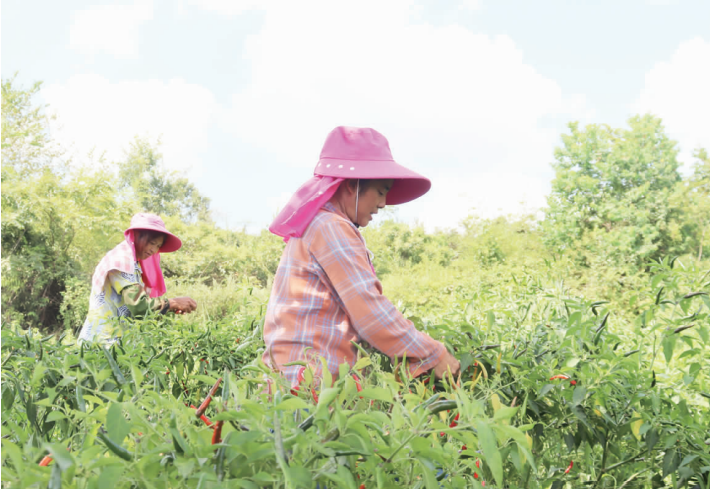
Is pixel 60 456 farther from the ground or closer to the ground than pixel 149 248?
closer to the ground

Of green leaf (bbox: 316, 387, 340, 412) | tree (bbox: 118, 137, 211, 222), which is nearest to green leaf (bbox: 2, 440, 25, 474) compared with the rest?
green leaf (bbox: 316, 387, 340, 412)

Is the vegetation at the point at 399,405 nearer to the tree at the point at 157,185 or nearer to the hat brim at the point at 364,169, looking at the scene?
the hat brim at the point at 364,169

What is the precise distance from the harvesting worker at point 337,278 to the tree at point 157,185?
31.4m

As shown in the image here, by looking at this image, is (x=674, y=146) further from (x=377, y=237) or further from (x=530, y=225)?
(x=377, y=237)

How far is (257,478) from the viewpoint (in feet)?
2.27

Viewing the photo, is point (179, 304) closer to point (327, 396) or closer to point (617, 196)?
point (327, 396)

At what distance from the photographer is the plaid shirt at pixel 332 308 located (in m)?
1.53

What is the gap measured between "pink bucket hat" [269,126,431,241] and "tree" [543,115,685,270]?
10171 mm

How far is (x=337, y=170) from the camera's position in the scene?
1.79m

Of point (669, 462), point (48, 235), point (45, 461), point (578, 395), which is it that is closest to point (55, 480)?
point (45, 461)

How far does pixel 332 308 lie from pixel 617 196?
46.8 ft

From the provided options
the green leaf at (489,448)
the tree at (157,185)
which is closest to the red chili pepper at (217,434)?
the green leaf at (489,448)

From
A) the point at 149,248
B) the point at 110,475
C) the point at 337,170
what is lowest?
the point at 110,475

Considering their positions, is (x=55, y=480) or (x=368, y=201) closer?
A: (x=55, y=480)
